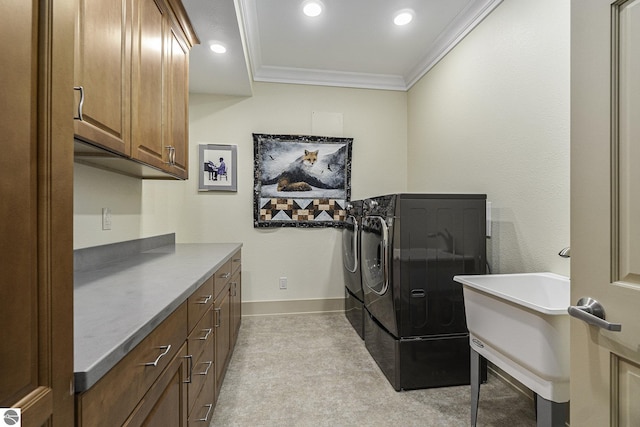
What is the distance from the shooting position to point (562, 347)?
1.13 meters

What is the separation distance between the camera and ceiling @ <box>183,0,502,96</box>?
7.47 ft

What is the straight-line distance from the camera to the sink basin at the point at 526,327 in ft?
3.71

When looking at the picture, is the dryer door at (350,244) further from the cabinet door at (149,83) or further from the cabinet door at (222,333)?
the cabinet door at (149,83)

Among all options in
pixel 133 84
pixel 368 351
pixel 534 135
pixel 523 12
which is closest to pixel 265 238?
pixel 368 351

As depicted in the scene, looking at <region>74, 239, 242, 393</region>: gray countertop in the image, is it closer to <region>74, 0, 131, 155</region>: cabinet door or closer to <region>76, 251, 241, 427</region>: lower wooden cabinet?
<region>76, 251, 241, 427</region>: lower wooden cabinet

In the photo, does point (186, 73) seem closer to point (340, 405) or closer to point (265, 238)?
point (265, 238)

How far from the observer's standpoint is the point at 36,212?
17.7 inches

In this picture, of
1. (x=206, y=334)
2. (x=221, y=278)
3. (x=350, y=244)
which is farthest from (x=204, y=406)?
(x=350, y=244)

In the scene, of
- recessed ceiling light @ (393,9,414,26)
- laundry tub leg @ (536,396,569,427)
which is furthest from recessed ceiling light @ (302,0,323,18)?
laundry tub leg @ (536,396,569,427)

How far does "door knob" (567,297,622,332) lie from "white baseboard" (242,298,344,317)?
9.30 ft

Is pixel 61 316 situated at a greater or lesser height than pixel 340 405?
greater

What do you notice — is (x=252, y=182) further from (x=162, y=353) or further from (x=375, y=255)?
(x=162, y=353)

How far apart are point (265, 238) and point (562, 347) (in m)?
2.73

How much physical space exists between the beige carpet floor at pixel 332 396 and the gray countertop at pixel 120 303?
0.88 metres
